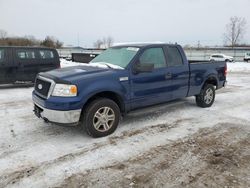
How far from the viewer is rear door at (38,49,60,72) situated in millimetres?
10734

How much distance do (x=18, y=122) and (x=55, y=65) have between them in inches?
231

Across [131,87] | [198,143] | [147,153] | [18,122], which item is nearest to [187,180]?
[147,153]

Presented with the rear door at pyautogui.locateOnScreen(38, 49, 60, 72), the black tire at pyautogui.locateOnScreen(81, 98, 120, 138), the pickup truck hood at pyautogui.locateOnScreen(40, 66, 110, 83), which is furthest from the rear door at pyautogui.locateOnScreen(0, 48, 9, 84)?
the black tire at pyautogui.locateOnScreen(81, 98, 120, 138)

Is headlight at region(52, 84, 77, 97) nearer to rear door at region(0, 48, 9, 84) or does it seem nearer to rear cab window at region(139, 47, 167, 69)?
rear cab window at region(139, 47, 167, 69)

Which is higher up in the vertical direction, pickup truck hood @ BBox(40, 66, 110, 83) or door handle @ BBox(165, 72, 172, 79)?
pickup truck hood @ BBox(40, 66, 110, 83)

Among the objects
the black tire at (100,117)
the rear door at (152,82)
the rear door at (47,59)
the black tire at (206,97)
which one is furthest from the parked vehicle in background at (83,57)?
the black tire at (100,117)

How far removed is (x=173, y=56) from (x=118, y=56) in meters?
1.36

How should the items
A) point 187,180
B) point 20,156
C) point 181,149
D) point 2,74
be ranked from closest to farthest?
point 187,180, point 20,156, point 181,149, point 2,74

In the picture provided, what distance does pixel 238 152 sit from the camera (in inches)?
160

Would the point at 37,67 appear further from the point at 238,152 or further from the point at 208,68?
the point at 238,152

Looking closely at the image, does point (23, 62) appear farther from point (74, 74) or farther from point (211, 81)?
point (211, 81)

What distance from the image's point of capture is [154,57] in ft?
18.2

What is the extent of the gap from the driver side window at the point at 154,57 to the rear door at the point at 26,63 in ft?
21.8

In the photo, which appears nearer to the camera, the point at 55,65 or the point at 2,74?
the point at 2,74
